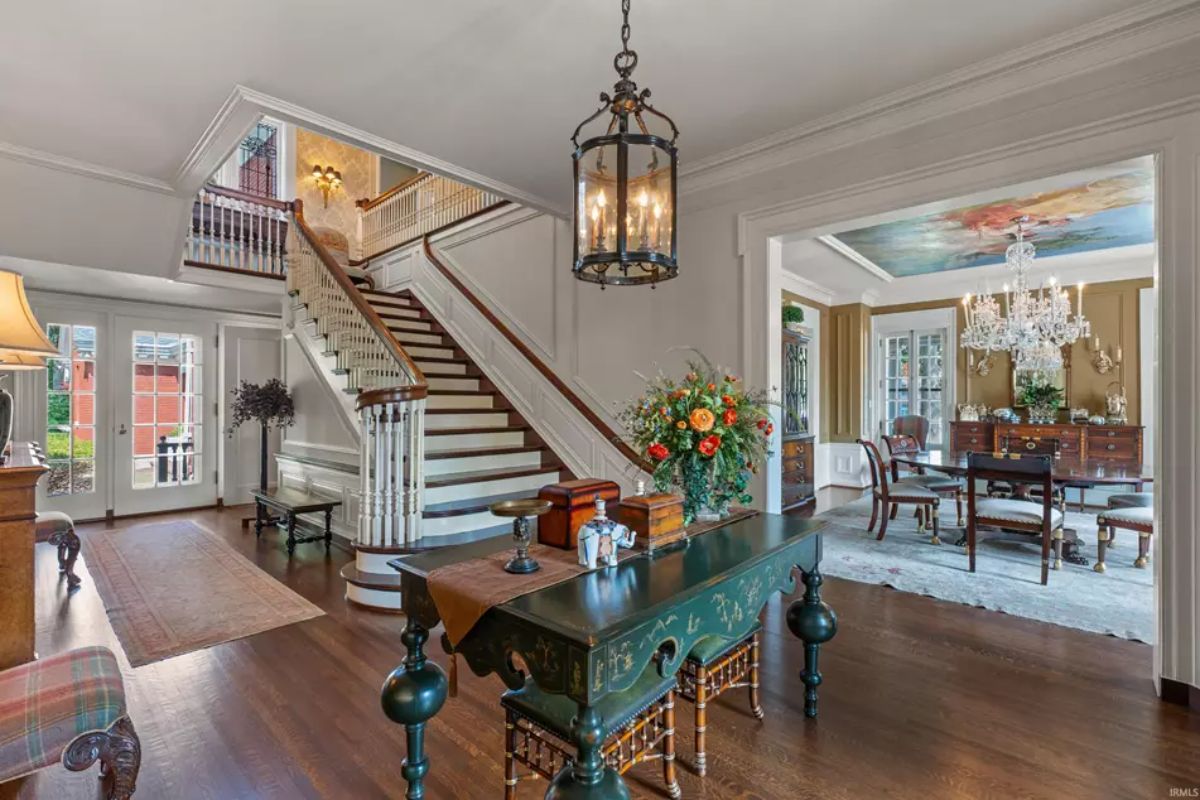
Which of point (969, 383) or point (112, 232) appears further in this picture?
point (969, 383)

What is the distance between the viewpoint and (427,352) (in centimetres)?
597

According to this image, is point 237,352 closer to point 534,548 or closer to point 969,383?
point 534,548

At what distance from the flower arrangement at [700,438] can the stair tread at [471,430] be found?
2.95 meters

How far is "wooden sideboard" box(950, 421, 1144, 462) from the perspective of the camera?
6.12 meters

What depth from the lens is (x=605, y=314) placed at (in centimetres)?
470

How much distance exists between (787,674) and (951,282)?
686 centimetres

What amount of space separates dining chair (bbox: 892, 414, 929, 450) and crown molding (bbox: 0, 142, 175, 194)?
28.2ft

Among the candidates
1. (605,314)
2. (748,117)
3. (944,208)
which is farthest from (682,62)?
(605,314)

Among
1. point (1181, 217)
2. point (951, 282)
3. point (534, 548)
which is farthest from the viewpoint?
point (951, 282)

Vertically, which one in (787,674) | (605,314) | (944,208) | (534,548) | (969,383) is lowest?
(787,674)

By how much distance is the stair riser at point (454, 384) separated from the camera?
5.52 m

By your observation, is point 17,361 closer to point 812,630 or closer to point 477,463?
point 477,463

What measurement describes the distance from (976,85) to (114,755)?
4.39 m

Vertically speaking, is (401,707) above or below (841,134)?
below
